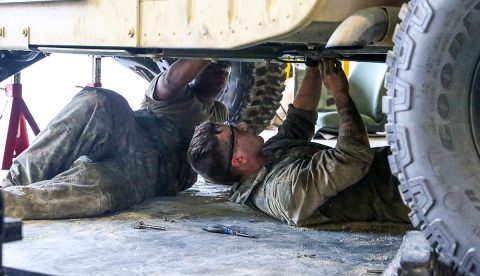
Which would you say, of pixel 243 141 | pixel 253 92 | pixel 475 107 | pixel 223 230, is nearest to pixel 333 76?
pixel 243 141

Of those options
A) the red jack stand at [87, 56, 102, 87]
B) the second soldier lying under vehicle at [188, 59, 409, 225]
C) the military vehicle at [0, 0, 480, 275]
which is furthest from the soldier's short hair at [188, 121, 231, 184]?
the red jack stand at [87, 56, 102, 87]

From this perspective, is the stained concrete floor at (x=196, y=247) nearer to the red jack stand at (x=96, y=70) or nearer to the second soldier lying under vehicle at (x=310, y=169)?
the second soldier lying under vehicle at (x=310, y=169)

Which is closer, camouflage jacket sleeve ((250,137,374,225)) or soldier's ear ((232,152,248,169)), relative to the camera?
camouflage jacket sleeve ((250,137,374,225))

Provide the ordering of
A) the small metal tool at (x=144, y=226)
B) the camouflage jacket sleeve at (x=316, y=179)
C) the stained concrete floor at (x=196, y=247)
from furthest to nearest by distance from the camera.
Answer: the small metal tool at (x=144, y=226) → the camouflage jacket sleeve at (x=316, y=179) → the stained concrete floor at (x=196, y=247)

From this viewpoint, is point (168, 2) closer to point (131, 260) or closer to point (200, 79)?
point (131, 260)

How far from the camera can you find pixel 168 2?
9.75 feet

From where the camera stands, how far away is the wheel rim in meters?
2.25

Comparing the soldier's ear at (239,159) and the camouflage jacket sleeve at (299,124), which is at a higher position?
the camouflage jacket sleeve at (299,124)

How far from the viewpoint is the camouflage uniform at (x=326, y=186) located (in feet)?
11.4

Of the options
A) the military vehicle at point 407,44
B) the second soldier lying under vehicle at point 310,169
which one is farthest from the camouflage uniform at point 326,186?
the military vehicle at point 407,44

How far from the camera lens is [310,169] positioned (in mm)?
3555

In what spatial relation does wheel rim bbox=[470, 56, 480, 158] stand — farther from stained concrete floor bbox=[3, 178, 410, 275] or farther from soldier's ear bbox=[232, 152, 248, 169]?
soldier's ear bbox=[232, 152, 248, 169]

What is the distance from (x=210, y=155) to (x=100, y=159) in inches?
25.9

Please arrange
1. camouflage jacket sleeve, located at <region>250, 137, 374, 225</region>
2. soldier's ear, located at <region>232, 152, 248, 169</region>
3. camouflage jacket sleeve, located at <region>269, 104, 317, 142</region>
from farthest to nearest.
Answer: camouflage jacket sleeve, located at <region>269, 104, 317, 142</region>, soldier's ear, located at <region>232, 152, 248, 169</region>, camouflage jacket sleeve, located at <region>250, 137, 374, 225</region>
